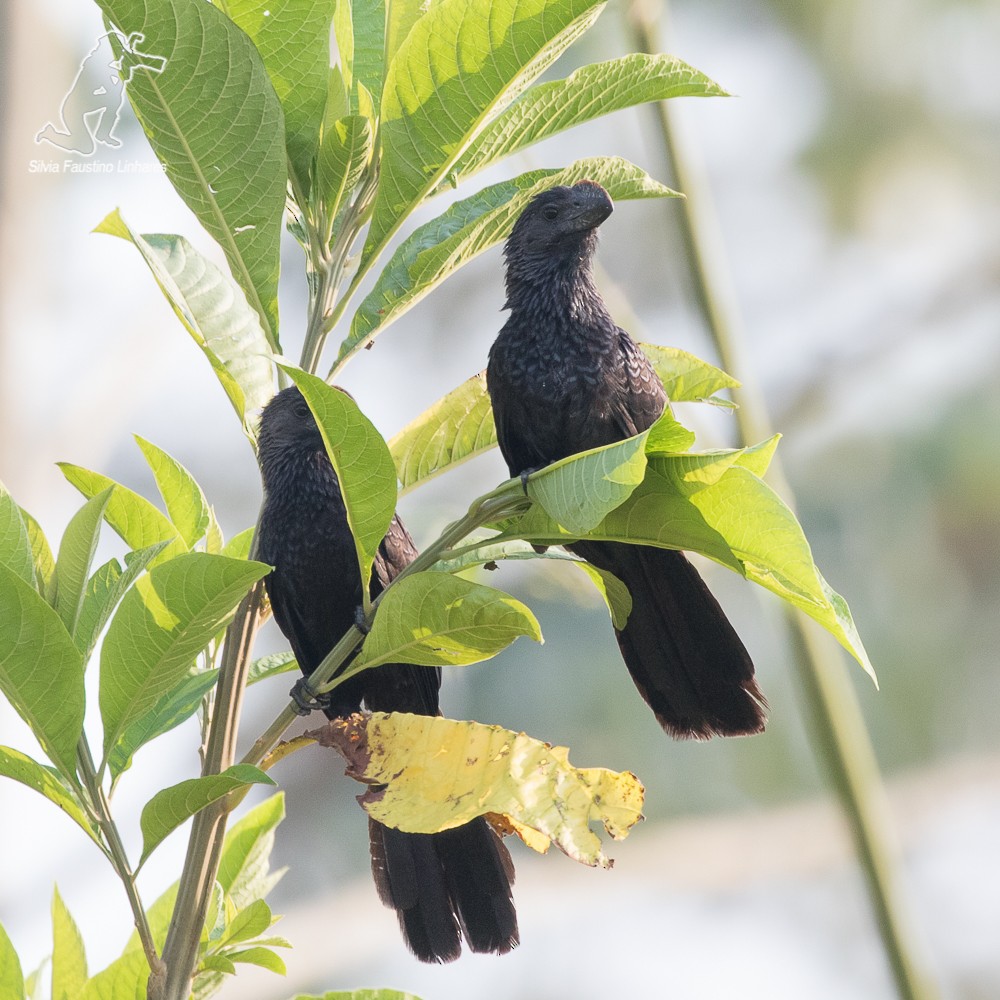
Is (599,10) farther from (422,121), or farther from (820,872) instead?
(820,872)

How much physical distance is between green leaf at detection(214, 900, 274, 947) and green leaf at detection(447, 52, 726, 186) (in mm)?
1013

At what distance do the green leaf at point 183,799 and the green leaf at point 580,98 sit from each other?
88 centimetres

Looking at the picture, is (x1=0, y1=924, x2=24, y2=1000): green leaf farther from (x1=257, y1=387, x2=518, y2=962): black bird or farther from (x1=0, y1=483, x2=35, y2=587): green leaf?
(x1=257, y1=387, x2=518, y2=962): black bird

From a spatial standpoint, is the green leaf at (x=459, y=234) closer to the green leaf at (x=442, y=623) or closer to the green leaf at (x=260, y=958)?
the green leaf at (x=442, y=623)

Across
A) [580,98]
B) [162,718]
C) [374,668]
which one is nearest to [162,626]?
[162,718]

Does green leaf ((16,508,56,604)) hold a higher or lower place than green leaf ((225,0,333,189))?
lower

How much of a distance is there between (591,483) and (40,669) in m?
0.67

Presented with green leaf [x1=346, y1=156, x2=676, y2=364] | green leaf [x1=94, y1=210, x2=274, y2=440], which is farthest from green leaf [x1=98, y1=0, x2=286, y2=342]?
green leaf [x1=346, y1=156, x2=676, y2=364]

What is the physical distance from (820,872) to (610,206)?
7420mm

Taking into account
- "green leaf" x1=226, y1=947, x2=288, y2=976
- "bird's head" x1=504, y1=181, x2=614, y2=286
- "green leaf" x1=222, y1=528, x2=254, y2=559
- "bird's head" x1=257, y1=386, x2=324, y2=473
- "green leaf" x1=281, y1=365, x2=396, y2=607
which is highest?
"bird's head" x1=504, y1=181, x2=614, y2=286

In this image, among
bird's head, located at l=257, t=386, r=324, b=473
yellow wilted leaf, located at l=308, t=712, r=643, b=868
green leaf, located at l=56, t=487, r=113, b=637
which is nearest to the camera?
yellow wilted leaf, located at l=308, t=712, r=643, b=868

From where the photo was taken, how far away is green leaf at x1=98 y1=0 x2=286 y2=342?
4.63 ft

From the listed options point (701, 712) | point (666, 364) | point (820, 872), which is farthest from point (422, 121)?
point (820, 872)

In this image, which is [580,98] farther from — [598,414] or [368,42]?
[598,414]
